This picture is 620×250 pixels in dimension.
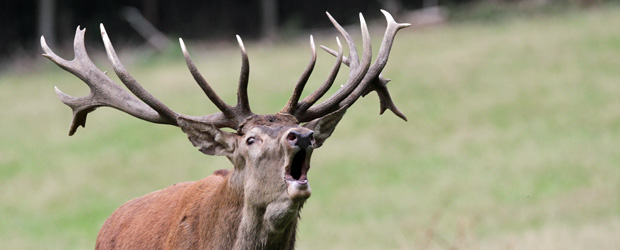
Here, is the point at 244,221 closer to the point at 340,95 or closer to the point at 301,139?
the point at 301,139

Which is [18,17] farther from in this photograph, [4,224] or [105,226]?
[105,226]

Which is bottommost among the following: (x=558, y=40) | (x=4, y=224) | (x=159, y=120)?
(x=558, y=40)

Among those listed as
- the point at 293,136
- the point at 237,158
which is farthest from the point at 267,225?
the point at 293,136

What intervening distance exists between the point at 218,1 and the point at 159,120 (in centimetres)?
2649

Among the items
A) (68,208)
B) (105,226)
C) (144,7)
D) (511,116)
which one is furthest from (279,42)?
(105,226)

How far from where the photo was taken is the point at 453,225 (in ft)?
48.5

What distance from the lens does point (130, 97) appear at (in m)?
6.30

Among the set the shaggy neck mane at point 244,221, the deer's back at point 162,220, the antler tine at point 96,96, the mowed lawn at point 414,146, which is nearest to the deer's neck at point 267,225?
the shaggy neck mane at point 244,221

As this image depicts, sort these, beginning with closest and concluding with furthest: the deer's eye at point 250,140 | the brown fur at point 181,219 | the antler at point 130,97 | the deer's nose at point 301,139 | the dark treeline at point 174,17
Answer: the deer's nose at point 301,139
the deer's eye at point 250,140
the brown fur at point 181,219
the antler at point 130,97
the dark treeline at point 174,17

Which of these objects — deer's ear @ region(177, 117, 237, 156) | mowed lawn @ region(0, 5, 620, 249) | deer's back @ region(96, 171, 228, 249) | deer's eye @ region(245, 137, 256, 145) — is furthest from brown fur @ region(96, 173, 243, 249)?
mowed lawn @ region(0, 5, 620, 249)

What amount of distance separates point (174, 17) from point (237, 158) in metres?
27.1

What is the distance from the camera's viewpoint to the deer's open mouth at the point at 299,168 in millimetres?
5312

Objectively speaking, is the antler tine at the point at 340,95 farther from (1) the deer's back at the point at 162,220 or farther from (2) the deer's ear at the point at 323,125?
(1) the deer's back at the point at 162,220

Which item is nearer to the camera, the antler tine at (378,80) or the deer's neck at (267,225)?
the deer's neck at (267,225)
